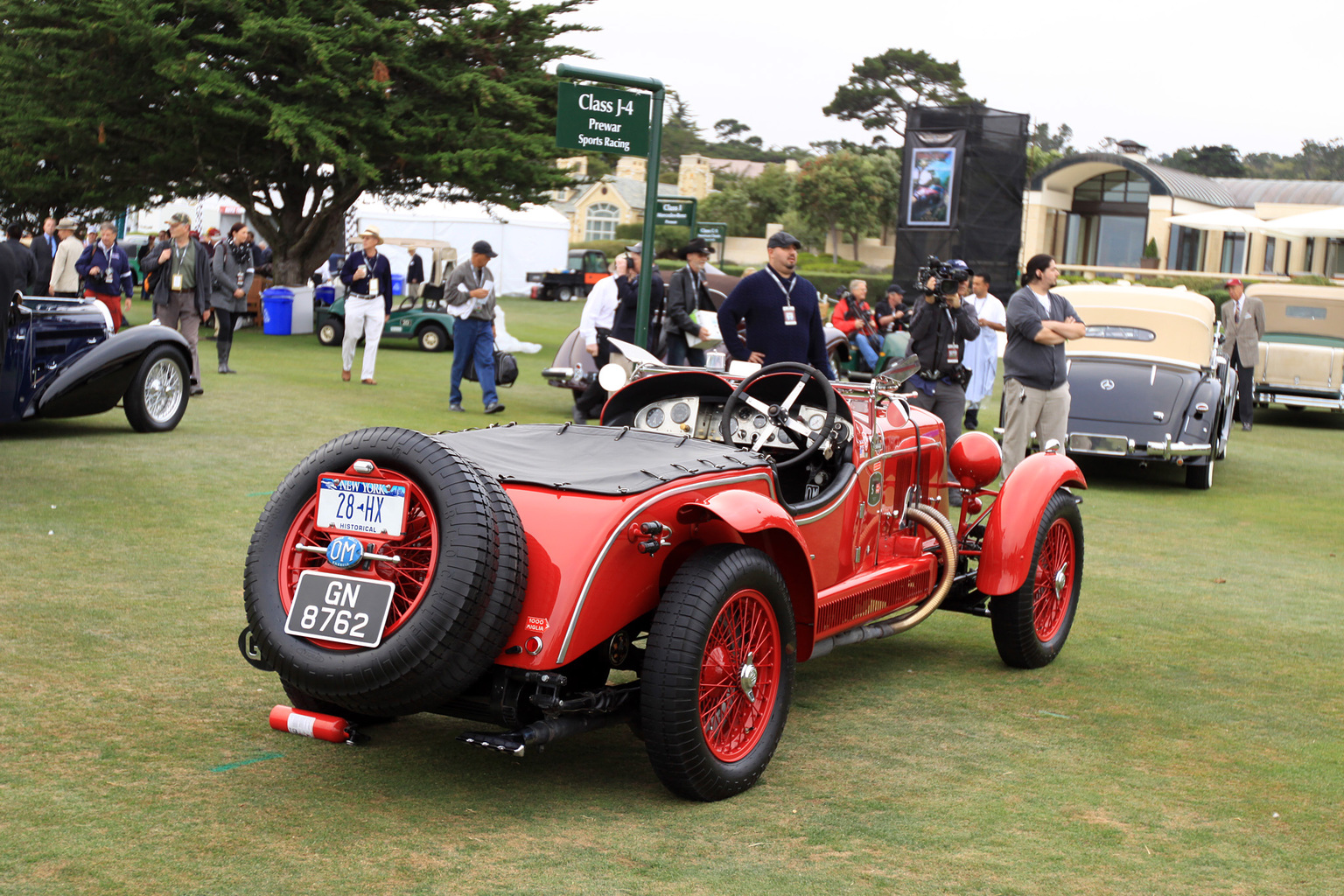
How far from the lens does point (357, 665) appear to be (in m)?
3.56

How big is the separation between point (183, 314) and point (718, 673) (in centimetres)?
1117

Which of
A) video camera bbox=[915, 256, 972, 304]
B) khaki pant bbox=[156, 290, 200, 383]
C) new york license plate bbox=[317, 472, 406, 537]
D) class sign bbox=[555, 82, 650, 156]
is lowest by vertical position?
new york license plate bbox=[317, 472, 406, 537]

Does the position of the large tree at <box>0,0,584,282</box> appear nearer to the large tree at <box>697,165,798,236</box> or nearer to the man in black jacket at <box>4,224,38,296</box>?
the man in black jacket at <box>4,224,38,296</box>

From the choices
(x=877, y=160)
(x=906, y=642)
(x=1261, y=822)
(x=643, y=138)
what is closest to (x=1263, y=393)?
(x=643, y=138)

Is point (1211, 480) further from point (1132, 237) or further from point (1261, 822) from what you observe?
point (1132, 237)

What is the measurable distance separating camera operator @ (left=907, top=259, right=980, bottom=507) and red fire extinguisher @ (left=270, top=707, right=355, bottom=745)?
6.36 meters

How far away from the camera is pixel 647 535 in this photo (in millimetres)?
3795

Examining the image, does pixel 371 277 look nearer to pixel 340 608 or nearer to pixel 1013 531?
pixel 1013 531

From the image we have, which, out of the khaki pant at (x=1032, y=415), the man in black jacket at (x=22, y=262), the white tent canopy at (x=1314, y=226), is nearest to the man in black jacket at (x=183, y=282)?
the man in black jacket at (x=22, y=262)

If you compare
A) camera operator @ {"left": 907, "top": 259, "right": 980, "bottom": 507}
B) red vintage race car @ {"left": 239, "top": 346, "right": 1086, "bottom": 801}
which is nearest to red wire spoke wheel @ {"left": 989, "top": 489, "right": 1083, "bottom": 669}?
red vintage race car @ {"left": 239, "top": 346, "right": 1086, "bottom": 801}

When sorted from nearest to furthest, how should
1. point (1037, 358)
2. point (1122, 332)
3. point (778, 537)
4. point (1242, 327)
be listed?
point (778, 537) < point (1037, 358) < point (1122, 332) < point (1242, 327)

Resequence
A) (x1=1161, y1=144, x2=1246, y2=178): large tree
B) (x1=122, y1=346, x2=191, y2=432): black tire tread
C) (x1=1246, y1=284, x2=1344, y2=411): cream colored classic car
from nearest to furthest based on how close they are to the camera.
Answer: (x1=122, y1=346, x2=191, y2=432): black tire tread < (x1=1246, y1=284, x2=1344, y2=411): cream colored classic car < (x1=1161, y1=144, x2=1246, y2=178): large tree

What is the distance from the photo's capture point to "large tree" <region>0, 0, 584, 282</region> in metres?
22.4

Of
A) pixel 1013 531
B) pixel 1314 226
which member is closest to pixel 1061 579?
pixel 1013 531
